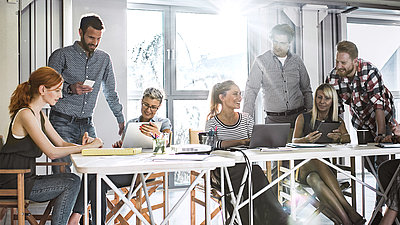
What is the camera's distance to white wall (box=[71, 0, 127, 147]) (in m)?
4.57

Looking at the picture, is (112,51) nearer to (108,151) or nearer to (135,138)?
(135,138)

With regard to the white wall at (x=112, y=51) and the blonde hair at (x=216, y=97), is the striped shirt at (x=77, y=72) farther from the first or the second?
the blonde hair at (x=216, y=97)

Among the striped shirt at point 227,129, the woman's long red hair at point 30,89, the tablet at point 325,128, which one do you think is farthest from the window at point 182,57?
the woman's long red hair at point 30,89

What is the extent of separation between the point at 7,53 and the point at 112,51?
1.12 m

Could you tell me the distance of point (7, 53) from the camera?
396 cm

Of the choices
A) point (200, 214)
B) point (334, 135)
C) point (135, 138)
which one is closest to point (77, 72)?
point (135, 138)

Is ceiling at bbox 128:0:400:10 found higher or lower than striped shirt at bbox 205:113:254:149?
higher

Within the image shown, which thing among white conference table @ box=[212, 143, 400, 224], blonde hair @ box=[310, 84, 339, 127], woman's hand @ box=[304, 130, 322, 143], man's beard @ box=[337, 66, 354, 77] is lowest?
white conference table @ box=[212, 143, 400, 224]

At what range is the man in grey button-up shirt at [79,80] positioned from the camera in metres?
3.38

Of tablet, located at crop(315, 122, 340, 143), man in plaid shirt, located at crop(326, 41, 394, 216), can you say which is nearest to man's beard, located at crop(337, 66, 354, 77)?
man in plaid shirt, located at crop(326, 41, 394, 216)

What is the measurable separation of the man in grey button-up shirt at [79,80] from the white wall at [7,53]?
71 centimetres

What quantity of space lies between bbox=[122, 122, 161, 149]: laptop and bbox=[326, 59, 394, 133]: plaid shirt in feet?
6.57

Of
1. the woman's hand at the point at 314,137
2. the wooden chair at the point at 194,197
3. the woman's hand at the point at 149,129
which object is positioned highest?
the woman's hand at the point at 149,129

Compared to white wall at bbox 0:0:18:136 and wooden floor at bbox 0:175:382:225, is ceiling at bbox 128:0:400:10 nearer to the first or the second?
white wall at bbox 0:0:18:136
